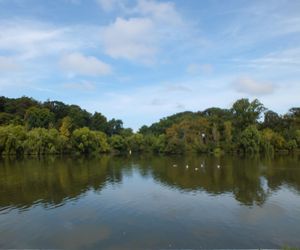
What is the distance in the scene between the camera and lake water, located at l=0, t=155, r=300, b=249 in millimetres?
15023

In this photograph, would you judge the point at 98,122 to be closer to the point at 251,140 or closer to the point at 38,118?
the point at 38,118

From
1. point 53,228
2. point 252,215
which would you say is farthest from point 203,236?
point 53,228

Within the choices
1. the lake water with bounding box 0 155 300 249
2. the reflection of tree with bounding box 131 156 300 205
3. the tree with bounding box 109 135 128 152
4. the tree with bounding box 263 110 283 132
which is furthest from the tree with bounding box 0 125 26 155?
the tree with bounding box 263 110 283 132

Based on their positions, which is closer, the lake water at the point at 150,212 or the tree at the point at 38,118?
the lake water at the point at 150,212

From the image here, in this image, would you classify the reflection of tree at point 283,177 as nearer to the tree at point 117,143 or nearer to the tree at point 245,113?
the tree at point 245,113

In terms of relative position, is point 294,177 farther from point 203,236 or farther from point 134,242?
point 134,242

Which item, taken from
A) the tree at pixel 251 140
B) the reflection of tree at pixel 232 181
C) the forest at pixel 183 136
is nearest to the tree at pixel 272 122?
the forest at pixel 183 136

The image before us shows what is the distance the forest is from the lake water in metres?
36.0

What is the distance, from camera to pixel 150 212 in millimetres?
20156

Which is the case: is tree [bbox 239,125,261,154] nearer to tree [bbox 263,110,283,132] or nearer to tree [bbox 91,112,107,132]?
tree [bbox 263,110,283,132]

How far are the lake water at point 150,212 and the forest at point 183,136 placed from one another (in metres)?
36.0

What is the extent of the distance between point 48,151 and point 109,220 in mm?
54949

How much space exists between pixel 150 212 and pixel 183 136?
54.4 meters

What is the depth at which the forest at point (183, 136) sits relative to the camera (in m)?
69.0
